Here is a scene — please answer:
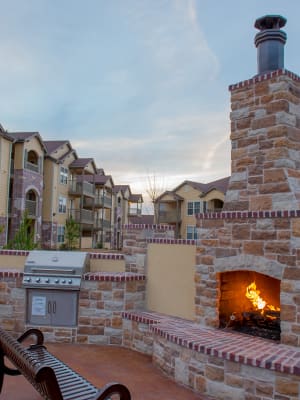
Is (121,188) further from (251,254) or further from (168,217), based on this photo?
(251,254)

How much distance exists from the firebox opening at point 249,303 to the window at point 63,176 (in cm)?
2317

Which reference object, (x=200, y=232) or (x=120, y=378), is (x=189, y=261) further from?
(x=120, y=378)

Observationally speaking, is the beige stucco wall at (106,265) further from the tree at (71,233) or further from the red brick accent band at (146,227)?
the tree at (71,233)

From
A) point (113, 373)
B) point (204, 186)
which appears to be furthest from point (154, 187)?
point (113, 373)

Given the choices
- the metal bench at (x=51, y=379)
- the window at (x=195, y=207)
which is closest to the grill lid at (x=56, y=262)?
the metal bench at (x=51, y=379)

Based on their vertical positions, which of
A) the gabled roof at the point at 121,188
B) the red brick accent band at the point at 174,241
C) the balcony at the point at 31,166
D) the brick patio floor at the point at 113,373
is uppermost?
the gabled roof at the point at 121,188

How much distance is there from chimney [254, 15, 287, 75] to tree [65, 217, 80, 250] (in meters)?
22.9

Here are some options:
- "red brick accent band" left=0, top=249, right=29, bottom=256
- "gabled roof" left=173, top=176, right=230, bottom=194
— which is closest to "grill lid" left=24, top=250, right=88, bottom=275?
"red brick accent band" left=0, top=249, right=29, bottom=256

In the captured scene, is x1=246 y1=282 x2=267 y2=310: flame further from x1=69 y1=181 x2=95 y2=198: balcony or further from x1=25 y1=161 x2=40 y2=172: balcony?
x1=69 y1=181 x2=95 y2=198: balcony

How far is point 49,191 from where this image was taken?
26984 mm

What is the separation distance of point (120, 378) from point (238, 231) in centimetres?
305

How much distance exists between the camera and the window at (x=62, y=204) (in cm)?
2839

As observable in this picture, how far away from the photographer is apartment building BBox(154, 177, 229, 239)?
33.1 meters

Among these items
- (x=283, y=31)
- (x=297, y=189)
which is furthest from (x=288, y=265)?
(x=283, y=31)
